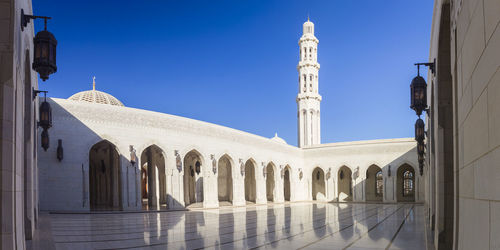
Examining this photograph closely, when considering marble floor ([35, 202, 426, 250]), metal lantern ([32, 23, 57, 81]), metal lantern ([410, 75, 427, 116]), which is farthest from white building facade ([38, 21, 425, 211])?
metal lantern ([410, 75, 427, 116])

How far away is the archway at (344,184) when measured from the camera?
26.8 m

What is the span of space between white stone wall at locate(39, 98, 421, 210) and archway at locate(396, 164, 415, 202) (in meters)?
2.99

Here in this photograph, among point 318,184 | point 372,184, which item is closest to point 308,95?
point 318,184

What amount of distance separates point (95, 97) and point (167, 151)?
6555 millimetres

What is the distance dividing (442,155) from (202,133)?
529 inches

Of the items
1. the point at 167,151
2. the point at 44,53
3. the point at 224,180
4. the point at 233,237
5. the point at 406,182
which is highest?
the point at 44,53

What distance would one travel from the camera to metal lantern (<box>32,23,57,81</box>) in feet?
16.6

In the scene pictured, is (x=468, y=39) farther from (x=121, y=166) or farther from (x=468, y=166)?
(x=121, y=166)

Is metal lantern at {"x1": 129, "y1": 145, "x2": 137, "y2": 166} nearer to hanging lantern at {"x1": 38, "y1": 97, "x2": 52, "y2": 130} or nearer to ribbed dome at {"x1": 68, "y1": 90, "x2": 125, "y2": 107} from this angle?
hanging lantern at {"x1": 38, "y1": 97, "x2": 52, "y2": 130}

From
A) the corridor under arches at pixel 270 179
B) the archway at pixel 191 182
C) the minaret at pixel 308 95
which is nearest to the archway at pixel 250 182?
the corridor under arches at pixel 270 179

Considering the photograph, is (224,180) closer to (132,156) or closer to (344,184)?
(344,184)

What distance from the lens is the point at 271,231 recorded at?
8000mm

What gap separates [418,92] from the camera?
6.49m

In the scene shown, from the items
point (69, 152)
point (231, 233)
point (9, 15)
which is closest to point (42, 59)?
point (9, 15)
